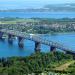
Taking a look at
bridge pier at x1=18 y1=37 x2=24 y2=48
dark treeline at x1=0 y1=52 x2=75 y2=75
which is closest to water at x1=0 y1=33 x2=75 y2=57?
bridge pier at x1=18 y1=37 x2=24 y2=48

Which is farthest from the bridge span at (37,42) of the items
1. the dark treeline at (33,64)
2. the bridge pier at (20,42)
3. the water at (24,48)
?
the dark treeline at (33,64)

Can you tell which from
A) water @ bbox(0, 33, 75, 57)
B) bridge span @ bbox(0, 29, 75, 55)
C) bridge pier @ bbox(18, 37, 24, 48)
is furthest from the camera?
bridge pier @ bbox(18, 37, 24, 48)

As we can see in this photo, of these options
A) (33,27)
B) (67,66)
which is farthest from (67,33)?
(67,66)

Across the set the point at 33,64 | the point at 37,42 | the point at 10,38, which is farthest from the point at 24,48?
the point at 33,64

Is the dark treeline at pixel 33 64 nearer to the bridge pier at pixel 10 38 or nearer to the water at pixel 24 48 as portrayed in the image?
the water at pixel 24 48

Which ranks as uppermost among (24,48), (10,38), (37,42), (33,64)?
(33,64)

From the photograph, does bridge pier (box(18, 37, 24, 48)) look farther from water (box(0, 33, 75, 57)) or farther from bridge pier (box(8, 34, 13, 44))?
bridge pier (box(8, 34, 13, 44))

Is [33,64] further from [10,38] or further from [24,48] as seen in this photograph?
[10,38]

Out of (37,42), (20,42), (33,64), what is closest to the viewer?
(33,64)

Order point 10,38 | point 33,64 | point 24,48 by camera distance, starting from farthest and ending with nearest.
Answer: point 10,38, point 24,48, point 33,64

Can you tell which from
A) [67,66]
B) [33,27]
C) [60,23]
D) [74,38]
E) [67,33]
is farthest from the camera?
[60,23]

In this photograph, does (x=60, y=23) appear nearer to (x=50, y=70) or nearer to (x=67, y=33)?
(x=67, y=33)
